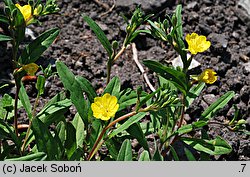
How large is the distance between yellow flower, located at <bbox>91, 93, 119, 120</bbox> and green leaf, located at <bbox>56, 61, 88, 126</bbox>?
0.48 feet

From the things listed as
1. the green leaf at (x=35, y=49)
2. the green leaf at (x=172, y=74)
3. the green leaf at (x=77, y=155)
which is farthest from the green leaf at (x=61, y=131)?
the green leaf at (x=172, y=74)

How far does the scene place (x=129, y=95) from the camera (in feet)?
9.22

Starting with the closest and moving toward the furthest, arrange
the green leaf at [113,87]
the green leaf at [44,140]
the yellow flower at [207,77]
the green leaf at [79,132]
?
the green leaf at [44,140]
the yellow flower at [207,77]
the green leaf at [113,87]
the green leaf at [79,132]

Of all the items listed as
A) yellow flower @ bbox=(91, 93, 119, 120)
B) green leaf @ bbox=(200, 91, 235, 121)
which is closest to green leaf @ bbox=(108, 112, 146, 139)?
yellow flower @ bbox=(91, 93, 119, 120)

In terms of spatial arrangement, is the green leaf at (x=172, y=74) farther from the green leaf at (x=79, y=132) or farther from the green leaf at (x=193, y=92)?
the green leaf at (x=79, y=132)

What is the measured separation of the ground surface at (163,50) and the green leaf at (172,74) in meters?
0.87

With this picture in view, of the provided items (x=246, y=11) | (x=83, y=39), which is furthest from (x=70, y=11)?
(x=246, y=11)

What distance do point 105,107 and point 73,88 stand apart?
32cm

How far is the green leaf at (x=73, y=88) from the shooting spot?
2.70 m

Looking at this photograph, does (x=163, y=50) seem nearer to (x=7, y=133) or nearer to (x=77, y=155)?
(x=77, y=155)

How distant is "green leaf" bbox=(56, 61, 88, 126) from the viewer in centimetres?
270

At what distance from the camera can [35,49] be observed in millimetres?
2689

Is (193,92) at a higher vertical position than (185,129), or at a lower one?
higher

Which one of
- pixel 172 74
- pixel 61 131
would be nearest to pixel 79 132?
pixel 61 131
